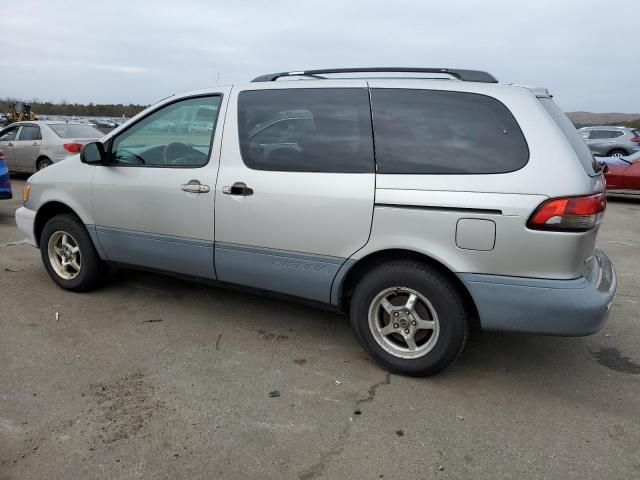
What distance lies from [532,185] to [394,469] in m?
1.62

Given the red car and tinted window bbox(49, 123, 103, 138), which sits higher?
tinted window bbox(49, 123, 103, 138)

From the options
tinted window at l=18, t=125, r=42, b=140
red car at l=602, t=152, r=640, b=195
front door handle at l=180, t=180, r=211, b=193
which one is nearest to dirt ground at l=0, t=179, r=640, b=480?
front door handle at l=180, t=180, r=211, b=193

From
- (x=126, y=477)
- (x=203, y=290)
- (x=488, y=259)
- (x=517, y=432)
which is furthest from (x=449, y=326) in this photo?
(x=203, y=290)

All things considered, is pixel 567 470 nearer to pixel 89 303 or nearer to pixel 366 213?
pixel 366 213

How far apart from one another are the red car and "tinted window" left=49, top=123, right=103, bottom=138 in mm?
11348

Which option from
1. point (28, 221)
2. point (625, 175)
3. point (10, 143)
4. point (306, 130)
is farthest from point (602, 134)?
point (28, 221)

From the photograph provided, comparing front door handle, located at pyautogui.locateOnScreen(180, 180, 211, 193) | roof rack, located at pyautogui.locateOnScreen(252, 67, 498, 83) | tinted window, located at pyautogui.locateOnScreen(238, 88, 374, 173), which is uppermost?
roof rack, located at pyautogui.locateOnScreen(252, 67, 498, 83)

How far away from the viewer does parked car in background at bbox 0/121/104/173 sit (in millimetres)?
11484

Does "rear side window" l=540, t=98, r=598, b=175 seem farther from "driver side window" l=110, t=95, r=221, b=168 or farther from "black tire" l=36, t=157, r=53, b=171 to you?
"black tire" l=36, t=157, r=53, b=171

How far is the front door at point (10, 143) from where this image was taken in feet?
39.5

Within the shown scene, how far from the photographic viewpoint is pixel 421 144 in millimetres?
3189

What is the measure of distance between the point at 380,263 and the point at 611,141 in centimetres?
2110

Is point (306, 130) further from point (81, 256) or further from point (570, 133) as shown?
point (81, 256)

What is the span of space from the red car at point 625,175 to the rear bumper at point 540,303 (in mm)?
9654
